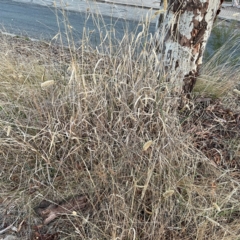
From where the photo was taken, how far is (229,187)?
2.29 metres

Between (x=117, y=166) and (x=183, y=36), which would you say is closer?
(x=117, y=166)

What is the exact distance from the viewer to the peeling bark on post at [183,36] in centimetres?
269

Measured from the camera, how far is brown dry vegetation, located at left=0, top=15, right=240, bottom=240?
2039 mm

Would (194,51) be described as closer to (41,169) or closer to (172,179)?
(172,179)

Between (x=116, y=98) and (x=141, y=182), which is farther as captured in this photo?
(x=116, y=98)

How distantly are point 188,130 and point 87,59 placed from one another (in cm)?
104

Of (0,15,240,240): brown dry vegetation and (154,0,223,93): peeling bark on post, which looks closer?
(0,15,240,240): brown dry vegetation

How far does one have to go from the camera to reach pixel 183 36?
2.78 metres

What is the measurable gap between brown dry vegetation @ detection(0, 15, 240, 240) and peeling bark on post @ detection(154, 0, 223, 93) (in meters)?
0.26

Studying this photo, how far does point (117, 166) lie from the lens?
2.23m

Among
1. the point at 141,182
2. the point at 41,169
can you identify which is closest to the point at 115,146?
the point at 141,182

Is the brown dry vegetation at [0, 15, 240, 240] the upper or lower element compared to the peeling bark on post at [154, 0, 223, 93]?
lower

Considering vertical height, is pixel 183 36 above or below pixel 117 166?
above

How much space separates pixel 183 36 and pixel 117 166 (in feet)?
3.94
